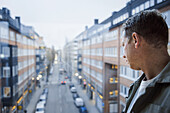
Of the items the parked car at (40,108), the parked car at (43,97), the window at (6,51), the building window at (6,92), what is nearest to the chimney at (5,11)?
the window at (6,51)

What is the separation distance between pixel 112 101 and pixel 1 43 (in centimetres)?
559

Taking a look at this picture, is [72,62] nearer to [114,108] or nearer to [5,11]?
[114,108]

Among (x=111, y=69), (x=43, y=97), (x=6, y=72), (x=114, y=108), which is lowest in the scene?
(x=114, y=108)

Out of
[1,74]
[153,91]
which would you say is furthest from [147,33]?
[1,74]

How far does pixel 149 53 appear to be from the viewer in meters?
0.48

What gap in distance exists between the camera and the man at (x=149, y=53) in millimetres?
438

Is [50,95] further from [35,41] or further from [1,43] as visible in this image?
[1,43]

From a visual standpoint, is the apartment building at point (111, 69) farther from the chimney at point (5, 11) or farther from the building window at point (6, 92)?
the building window at point (6, 92)

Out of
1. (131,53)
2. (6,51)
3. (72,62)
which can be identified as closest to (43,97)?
(6,51)

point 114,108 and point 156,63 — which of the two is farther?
point 114,108

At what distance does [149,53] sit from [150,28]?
0.09 meters

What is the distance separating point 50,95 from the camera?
7.45 m

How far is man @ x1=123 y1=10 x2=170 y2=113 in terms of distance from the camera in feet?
1.44

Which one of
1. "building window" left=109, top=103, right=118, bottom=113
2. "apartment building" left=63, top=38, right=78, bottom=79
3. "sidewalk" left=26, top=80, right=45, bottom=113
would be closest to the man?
"building window" left=109, top=103, right=118, bottom=113
